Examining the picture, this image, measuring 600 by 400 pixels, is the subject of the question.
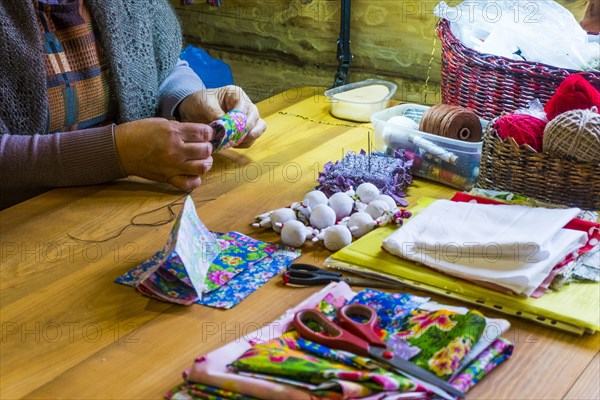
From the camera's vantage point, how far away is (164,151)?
1.35m

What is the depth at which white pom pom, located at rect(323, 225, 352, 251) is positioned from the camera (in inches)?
44.0

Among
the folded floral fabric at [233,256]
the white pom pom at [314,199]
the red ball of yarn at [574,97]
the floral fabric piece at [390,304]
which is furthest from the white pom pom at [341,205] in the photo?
A: the red ball of yarn at [574,97]

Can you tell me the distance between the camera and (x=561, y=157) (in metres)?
1.21

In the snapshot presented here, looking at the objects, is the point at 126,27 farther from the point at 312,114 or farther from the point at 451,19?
the point at 451,19

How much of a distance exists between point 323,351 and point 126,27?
0.95 metres

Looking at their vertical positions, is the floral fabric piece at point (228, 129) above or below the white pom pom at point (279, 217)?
above

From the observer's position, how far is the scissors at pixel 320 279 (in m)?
1.03

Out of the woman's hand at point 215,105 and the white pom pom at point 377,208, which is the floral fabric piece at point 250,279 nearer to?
the white pom pom at point 377,208

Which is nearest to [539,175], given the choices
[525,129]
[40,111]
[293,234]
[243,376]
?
[525,129]

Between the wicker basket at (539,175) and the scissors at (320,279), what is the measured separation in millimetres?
362

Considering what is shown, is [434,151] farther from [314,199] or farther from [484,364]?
[484,364]

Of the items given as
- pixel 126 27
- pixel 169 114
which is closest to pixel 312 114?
pixel 169 114

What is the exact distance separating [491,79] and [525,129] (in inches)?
9.8

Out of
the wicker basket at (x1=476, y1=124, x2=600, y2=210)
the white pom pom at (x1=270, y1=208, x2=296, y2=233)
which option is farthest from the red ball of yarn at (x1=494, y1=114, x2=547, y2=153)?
the white pom pom at (x1=270, y1=208, x2=296, y2=233)
